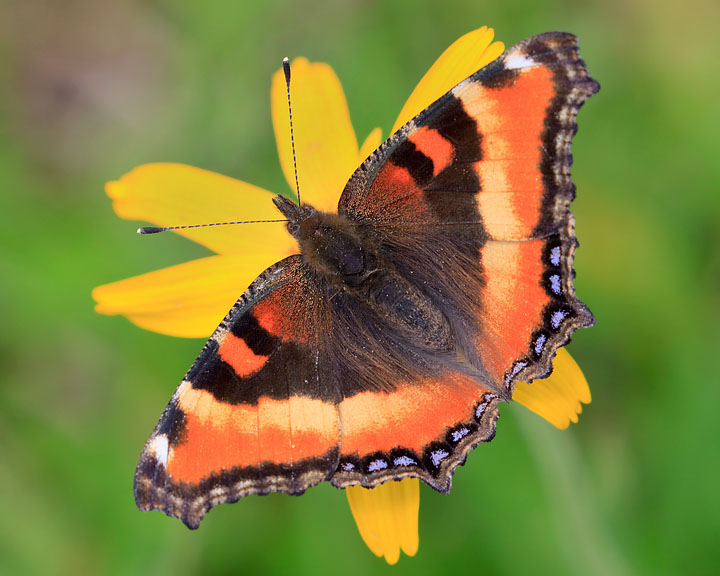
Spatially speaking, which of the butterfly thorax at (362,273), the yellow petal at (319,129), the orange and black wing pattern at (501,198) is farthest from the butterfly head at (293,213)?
the yellow petal at (319,129)

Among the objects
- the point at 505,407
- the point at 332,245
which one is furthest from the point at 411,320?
the point at 505,407

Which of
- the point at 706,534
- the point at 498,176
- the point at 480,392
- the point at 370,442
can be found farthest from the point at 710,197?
the point at 370,442

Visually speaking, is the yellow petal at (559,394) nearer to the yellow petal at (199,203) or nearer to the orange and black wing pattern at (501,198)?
the orange and black wing pattern at (501,198)

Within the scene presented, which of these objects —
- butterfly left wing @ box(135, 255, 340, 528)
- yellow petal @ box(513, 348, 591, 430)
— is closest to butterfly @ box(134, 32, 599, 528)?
butterfly left wing @ box(135, 255, 340, 528)

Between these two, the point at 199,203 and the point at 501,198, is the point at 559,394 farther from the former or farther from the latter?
the point at 199,203

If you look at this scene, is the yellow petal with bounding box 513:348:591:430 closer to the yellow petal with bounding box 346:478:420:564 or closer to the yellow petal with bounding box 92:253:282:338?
the yellow petal with bounding box 346:478:420:564
